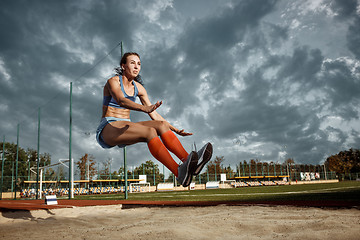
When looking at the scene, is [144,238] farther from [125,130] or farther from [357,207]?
[357,207]

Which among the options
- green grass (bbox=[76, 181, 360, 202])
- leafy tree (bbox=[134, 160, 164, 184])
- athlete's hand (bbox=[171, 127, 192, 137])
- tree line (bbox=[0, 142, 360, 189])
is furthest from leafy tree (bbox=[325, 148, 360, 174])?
athlete's hand (bbox=[171, 127, 192, 137])

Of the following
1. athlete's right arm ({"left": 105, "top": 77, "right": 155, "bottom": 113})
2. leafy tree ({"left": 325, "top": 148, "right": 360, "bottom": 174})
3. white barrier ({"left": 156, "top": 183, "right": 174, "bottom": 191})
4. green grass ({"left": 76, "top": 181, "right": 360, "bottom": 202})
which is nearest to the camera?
athlete's right arm ({"left": 105, "top": 77, "right": 155, "bottom": 113})

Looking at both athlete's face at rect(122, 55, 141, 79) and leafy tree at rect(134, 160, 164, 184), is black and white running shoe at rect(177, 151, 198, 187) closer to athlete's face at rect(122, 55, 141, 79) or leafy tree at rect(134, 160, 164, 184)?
athlete's face at rect(122, 55, 141, 79)

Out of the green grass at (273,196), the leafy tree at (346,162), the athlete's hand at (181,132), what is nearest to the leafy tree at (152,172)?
the green grass at (273,196)

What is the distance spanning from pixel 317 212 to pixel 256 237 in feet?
8.58

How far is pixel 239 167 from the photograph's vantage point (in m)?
53.7

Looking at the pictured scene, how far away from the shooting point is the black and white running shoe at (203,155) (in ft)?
9.41

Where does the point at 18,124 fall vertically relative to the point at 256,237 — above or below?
above

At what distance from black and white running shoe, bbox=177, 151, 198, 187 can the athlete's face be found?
4.26 ft

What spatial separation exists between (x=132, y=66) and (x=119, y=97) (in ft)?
2.10

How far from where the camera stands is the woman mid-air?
2824 mm

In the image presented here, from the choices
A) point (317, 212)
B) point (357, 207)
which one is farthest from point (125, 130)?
point (357, 207)

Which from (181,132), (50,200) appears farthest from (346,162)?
(181,132)

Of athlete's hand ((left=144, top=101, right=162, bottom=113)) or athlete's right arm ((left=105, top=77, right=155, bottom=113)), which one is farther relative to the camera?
athlete's right arm ((left=105, top=77, right=155, bottom=113))
